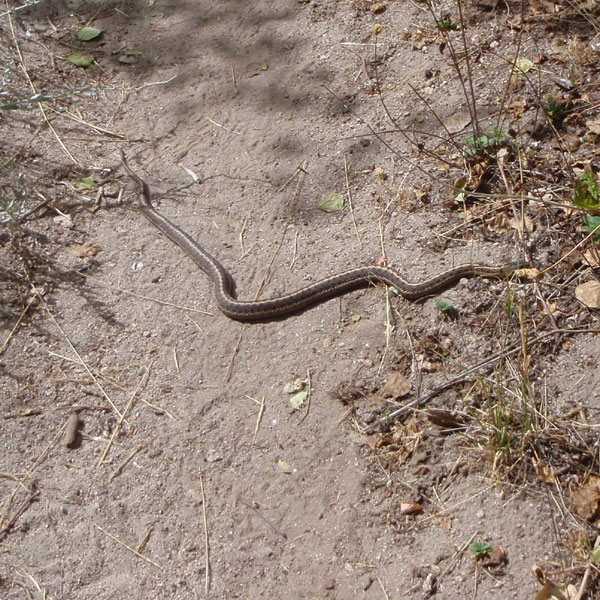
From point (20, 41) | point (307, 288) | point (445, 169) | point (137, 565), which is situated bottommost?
point (137, 565)

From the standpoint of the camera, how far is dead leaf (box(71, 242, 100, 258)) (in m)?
6.10

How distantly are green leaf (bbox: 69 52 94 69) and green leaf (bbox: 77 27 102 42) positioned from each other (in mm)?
270

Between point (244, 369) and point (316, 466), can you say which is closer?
point (316, 466)

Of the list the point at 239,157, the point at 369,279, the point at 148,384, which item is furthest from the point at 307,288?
the point at 239,157

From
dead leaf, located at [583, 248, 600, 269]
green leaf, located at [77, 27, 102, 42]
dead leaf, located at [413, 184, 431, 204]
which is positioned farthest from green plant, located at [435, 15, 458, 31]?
green leaf, located at [77, 27, 102, 42]

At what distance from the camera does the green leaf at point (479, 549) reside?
3.87m

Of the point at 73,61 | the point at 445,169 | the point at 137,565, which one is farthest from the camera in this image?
the point at 73,61

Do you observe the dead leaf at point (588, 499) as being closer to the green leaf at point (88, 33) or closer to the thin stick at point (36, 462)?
the thin stick at point (36, 462)

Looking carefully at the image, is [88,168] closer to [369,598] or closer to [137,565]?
[137,565]

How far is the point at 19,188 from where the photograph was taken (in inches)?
256

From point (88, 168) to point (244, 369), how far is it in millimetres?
3079

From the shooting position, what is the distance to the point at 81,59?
7.88 metres

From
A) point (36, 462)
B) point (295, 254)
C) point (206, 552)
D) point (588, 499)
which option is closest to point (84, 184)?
point (295, 254)

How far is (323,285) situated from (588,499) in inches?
100
